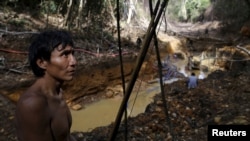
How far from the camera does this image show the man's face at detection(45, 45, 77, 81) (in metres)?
1.59

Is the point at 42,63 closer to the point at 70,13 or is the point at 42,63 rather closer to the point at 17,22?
the point at 17,22

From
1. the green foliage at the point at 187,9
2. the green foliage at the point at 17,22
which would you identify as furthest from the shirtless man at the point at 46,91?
the green foliage at the point at 187,9

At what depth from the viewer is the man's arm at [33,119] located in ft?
4.67

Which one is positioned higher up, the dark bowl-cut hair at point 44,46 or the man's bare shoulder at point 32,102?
the dark bowl-cut hair at point 44,46

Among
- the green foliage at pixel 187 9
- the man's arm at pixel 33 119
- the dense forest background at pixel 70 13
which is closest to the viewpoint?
the man's arm at pixel 33 119

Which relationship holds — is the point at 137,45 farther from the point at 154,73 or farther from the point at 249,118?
the point at 249,118

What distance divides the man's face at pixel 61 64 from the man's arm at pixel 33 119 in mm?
169

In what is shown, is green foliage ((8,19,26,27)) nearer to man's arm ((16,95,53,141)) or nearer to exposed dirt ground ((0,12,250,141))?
exposed dirt ground ((0,12,250,141))

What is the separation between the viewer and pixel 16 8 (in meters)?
12.9

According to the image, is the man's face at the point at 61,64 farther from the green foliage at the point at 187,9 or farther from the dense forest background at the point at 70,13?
the green foliage at the point at 187,9

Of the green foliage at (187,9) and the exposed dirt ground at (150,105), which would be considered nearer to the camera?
the exposed dirt ground at (150,105)

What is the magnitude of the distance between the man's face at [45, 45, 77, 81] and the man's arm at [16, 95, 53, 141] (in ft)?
0.55

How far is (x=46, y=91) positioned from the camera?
165 centimetres

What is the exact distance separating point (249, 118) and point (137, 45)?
10597mm
